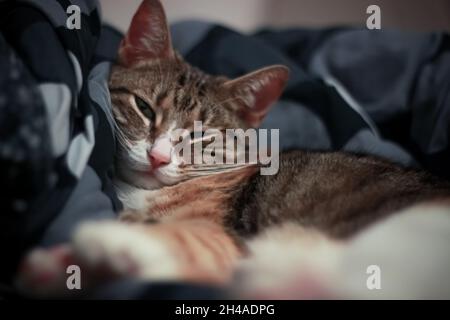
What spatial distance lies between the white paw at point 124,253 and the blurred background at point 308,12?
0.91m

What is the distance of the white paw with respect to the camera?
2.29 feet

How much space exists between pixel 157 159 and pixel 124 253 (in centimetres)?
31

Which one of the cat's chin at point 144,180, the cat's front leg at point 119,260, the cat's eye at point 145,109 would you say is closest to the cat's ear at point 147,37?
the cat's eye at point 145,109

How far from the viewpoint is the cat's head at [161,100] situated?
1020 mm

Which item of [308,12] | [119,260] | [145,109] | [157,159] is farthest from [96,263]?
[308,12]

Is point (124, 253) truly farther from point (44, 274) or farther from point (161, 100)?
point (161, 100)

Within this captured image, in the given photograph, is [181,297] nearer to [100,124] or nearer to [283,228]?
[283,228]

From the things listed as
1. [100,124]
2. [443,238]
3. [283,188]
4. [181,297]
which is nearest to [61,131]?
[100,124]

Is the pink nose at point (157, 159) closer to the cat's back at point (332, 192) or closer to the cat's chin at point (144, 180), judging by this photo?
the cat's chin at point (144, 180)

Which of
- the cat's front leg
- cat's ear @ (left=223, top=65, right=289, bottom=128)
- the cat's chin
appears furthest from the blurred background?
the cat's front leg

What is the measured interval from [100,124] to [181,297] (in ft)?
1.39

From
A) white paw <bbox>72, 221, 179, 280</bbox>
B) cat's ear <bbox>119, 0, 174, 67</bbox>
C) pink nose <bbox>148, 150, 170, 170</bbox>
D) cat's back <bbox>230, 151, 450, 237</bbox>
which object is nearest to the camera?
white paw <bbox>72, 221, 179, 280</bbox>

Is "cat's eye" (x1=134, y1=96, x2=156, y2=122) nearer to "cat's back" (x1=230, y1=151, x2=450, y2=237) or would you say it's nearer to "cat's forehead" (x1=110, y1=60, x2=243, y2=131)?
"cat's forehead" (x1=110, y1=60, x2=243, y2=131)

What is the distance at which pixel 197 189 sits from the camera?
1.08 meters
